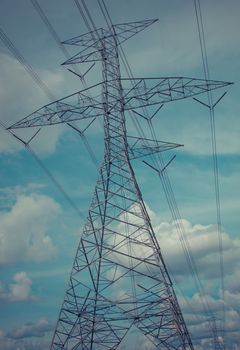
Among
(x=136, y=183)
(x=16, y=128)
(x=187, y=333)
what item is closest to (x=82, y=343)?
(x=187, y=333)

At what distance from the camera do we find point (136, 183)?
99.2 feet

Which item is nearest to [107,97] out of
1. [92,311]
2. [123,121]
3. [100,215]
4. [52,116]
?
[123,121]

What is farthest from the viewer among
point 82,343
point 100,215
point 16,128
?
point 16,128

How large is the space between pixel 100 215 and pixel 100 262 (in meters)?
3.11

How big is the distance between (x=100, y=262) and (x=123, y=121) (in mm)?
10497

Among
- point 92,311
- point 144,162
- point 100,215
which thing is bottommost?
point 92,311

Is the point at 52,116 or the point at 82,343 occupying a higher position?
the point at 52,116

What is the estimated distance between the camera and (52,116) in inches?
1248

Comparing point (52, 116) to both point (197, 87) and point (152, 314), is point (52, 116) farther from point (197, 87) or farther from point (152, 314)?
point (152, 314)

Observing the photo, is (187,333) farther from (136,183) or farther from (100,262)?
(136,183)

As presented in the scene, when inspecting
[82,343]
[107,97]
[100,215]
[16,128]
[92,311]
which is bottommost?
[82,343]

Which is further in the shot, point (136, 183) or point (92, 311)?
point (136, 183)

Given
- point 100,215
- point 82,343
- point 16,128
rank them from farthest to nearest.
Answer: point 16,128
point 100,215
point 82,343

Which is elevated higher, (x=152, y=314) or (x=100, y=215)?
(x=100, y=215)
